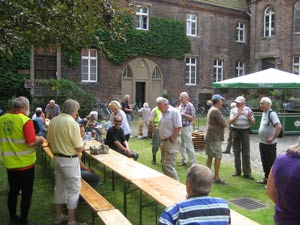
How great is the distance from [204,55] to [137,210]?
23.5 meters

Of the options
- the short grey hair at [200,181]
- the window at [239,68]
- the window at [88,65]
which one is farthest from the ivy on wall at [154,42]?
the short grey hair at [200,181]

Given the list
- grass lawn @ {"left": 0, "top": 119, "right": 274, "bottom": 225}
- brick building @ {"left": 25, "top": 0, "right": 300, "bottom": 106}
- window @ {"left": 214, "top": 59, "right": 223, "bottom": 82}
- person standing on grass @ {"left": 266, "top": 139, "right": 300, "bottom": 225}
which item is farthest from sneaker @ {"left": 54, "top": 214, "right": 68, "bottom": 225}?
window @ {"left": 214, "top": 59, "right": 223, "bottom": 82}

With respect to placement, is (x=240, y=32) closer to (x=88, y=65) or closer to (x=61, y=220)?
(x=88, y=65)

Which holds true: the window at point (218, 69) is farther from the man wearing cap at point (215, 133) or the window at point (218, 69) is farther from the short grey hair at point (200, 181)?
the short grey hair at point (200, 181)

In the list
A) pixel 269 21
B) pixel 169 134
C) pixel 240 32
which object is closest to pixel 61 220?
pixel 169 134

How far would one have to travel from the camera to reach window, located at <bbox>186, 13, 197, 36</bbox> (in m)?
27.6

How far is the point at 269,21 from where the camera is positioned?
27.3 meters

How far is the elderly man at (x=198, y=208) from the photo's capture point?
2.48 metres

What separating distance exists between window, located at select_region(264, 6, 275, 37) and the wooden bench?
25127mm

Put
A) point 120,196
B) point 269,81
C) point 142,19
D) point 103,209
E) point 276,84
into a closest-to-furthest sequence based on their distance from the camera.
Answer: point 103,209 → point 120,196 → point 276,84 → point 269,81 → point 142,19

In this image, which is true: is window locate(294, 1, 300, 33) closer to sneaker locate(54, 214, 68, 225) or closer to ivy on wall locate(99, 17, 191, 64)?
ivy on wall locate(99, 17, 191, 64)

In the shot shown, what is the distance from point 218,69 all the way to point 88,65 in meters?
11.3

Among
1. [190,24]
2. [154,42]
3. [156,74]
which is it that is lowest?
[156,74]

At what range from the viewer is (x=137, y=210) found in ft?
19.8
